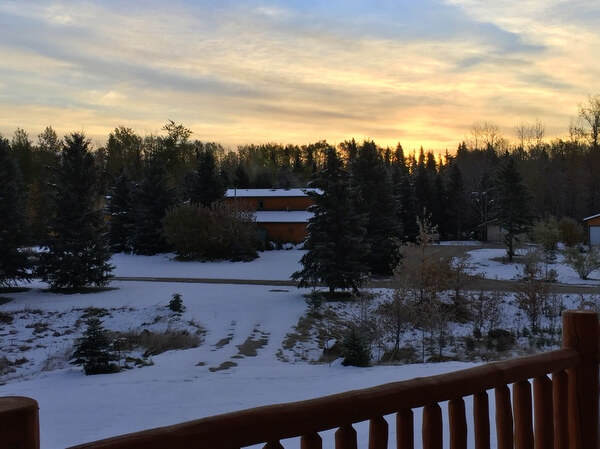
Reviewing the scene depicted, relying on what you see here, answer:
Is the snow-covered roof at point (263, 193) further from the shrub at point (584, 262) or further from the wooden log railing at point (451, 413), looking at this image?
the wooden log railing at point (451, 413)

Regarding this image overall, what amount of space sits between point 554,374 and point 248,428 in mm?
1921

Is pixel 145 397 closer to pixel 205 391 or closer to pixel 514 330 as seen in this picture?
pixel 205 391

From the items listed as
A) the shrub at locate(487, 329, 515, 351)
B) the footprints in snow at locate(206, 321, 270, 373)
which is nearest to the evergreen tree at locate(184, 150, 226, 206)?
the footprints in snow at locate(206, 321, 270, 373)

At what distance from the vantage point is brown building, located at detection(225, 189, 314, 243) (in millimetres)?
43969

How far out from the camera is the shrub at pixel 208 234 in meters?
34.8

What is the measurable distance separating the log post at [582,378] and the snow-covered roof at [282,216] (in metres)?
40.1

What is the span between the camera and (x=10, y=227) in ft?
75.3

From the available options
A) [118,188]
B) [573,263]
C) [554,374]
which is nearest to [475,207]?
[573,263]

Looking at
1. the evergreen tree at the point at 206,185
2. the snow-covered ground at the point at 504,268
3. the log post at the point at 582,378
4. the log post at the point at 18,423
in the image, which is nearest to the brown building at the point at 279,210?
the evergreen tree at the point at 206,185

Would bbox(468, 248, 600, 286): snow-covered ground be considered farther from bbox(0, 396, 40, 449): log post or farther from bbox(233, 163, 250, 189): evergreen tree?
bbox(233, 163, 250, 189): evergreen tree

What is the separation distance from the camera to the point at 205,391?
29.7ft

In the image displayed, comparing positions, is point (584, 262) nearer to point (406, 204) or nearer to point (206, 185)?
point (406, 204)

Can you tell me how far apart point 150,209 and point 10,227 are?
16.1m

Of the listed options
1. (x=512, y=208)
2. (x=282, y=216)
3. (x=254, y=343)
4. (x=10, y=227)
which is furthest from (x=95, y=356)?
(x=282, y=216)
